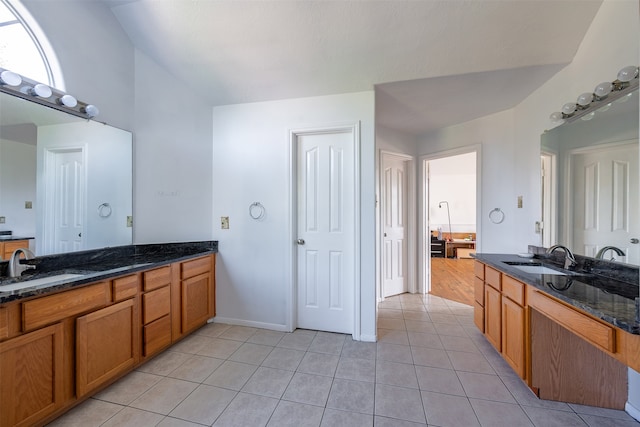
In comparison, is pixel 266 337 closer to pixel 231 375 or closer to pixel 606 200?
pixel 231 375

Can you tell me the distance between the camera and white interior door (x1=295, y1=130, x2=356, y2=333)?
8.19 feet

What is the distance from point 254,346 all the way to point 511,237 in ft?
9.40

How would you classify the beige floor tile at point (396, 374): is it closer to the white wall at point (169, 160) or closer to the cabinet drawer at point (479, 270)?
the cabinet drawer at point (479, 270)

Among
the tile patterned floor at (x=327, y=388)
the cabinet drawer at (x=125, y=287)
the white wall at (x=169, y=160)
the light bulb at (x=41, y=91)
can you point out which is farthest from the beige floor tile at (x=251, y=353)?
the light bulb at (x=41, y=91)

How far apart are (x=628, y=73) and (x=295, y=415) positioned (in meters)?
2.83

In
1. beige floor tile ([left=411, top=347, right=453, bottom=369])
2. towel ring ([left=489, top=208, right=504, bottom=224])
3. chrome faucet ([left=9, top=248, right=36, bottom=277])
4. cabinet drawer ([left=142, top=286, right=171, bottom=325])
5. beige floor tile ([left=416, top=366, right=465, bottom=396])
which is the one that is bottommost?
beige floor tile ([left=411, top=347, right=453, bottom=369])

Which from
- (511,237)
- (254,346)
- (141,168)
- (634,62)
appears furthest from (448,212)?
(141,168)

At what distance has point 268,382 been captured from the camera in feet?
5.80

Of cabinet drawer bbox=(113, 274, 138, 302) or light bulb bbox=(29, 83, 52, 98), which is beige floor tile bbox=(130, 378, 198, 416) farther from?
light bulb bbox=(29, 83, 52, 98)

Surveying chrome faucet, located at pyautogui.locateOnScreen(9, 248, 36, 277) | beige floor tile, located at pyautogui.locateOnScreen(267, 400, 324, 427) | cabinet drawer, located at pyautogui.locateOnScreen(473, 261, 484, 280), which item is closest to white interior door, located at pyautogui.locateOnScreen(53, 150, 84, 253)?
chrome faucet, located at pyautogui.locateOnScreen(9, 248, 36, 277)

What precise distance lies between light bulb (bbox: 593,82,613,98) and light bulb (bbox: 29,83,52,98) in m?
3.62

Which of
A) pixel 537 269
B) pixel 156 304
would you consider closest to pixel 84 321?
pixel 156 304

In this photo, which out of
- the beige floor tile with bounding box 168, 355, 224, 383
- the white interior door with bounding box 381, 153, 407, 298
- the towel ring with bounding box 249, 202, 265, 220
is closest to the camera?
the beige floor tile with bounding box 168, 355, 224, 383

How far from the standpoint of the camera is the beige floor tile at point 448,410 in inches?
55.8
